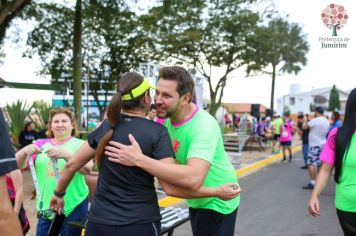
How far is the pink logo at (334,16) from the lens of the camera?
417 inches

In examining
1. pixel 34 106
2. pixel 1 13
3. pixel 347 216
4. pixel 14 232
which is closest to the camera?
pixel 14 232

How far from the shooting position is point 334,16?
10.8 meters

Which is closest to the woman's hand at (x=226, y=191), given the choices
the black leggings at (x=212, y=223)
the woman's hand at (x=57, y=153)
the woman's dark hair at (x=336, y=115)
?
the black leggings at (x=212, y=223)

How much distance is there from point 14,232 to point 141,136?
748mm

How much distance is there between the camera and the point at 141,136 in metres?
2.15

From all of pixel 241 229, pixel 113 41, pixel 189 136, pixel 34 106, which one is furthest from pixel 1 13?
pixel 113 41

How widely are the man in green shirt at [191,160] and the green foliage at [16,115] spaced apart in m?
8.84

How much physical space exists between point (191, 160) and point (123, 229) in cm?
49

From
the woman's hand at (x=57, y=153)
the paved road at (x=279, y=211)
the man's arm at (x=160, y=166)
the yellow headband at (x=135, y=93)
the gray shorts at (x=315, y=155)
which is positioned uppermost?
the yellow headband at (x=135, y=93)

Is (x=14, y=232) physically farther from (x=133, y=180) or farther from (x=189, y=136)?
(x=189, y=136)

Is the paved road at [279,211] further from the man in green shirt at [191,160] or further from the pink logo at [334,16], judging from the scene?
the pink logo at [334,16]

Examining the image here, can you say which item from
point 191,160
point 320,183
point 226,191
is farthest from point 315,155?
point 191,160

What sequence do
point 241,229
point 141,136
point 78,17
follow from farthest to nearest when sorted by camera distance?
point 78,17 → point 241,229 → point 141,136

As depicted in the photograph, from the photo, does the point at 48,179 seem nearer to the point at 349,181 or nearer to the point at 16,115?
the point at 349,181
